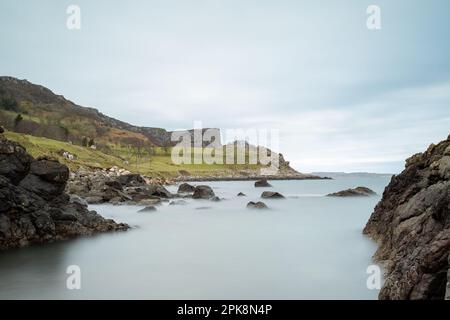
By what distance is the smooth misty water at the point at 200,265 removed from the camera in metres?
12.2

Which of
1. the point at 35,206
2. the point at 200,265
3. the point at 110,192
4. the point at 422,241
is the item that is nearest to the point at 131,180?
the point at 110,192

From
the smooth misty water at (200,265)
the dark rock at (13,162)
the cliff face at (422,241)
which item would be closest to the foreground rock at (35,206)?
the dark rock at (13,162)

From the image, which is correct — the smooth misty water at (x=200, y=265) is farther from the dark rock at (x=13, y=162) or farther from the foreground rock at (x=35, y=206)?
the dark rock at (x=13, y=162)

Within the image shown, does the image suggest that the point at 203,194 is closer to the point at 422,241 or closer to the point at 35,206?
the point at 35,206

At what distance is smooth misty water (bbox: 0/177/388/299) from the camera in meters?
12.2

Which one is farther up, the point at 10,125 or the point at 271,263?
the point at 10,125

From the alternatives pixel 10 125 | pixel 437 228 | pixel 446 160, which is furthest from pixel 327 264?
pixel 10 125

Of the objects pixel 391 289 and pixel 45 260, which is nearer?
pixel 391 289

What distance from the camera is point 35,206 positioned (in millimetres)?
18203

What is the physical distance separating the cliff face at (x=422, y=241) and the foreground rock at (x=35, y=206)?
1503 cm

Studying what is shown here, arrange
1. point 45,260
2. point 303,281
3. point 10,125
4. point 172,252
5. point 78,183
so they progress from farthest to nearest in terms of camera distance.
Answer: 1. point 10,125
2. point 78,183
3. point 172,252
4. point 45,260
5. point 303,281

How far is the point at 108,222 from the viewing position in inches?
893
